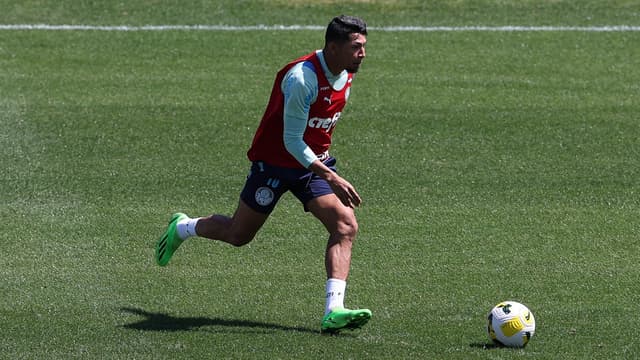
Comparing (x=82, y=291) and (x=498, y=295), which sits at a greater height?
(x=498, y=295)

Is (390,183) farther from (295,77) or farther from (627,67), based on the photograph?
(627,67)

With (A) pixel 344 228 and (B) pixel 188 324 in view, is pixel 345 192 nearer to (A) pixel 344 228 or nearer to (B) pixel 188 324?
(A) pixel 344 228

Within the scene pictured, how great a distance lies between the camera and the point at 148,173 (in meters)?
12.0

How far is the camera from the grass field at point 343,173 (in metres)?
8.45

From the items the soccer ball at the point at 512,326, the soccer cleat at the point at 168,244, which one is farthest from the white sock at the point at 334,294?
the soccer cleat at the point at 168,244

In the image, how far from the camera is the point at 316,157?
26.9ft

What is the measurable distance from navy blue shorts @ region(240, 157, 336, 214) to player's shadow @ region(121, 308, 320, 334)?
0.80 metres

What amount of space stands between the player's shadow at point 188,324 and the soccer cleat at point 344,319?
0.19 metres

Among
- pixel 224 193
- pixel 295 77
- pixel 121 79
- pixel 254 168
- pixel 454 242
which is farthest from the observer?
pixel 121 79

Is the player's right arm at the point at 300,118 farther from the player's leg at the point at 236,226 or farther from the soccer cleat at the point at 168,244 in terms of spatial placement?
the soccer cleat at the point at 168,244

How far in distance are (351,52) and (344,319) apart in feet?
5.81

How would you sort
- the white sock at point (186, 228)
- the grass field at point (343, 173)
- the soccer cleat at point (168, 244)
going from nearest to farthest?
the grass field at point (343, 173) < the white sock at point (186, 228) < the soccer cleat at point (168, 244)

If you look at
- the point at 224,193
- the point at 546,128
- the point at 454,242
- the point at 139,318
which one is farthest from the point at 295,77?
the point at 546,128

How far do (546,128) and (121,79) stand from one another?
5066mm
